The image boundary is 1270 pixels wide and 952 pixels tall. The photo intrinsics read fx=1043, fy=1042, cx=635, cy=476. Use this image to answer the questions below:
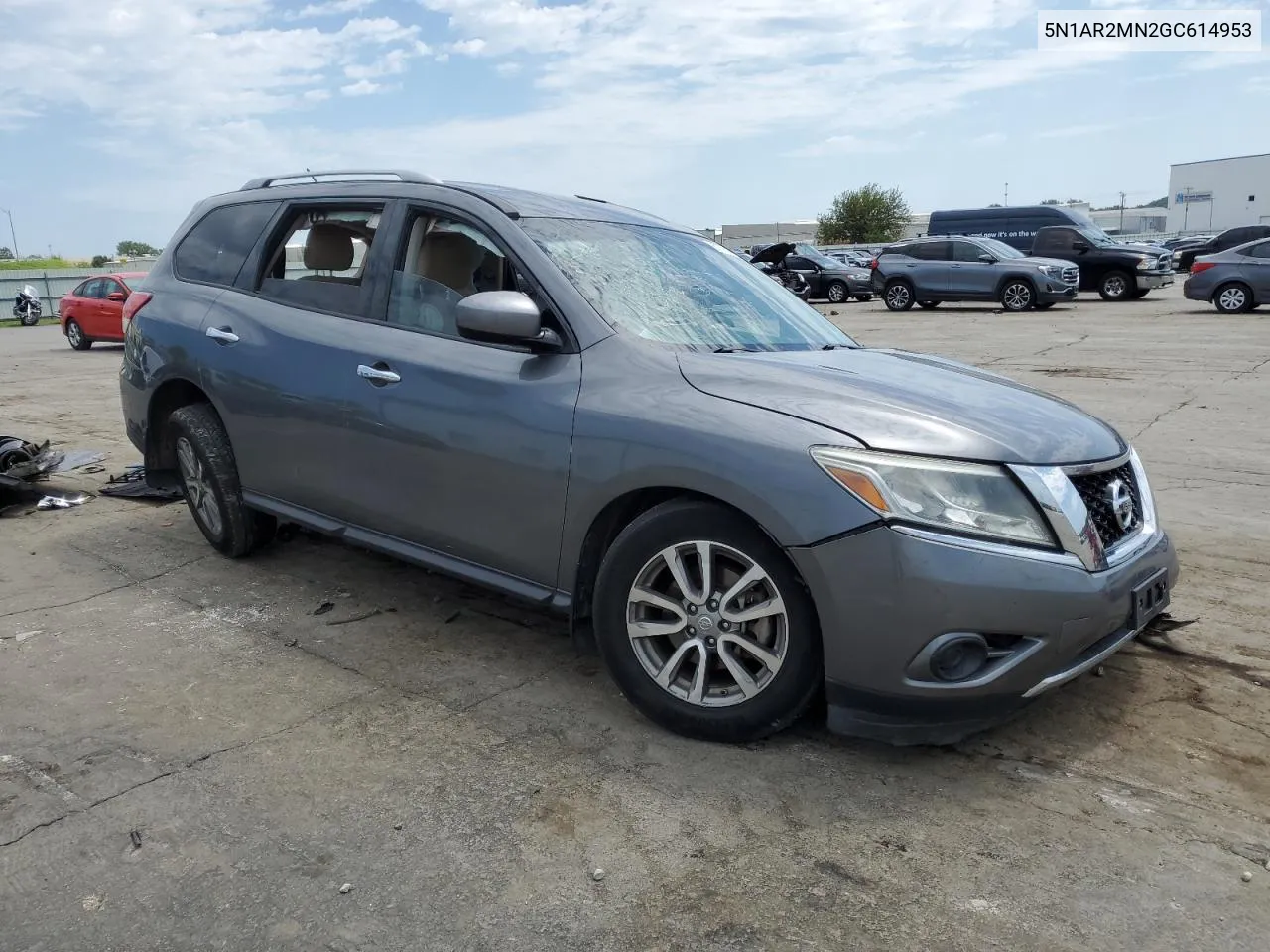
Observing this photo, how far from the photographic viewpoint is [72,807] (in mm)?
2910

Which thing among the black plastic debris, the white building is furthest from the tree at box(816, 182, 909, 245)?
the black plastic debris

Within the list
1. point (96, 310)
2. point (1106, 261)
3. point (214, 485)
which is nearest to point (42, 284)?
point (96, 310)

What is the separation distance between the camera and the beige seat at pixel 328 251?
438cm

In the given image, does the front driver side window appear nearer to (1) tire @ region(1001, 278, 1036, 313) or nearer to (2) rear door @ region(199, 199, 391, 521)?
(2) rear door @ region(199, 199, 391, 521)

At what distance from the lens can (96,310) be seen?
19953 mm

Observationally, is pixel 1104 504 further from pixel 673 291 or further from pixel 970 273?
pixel 970 273

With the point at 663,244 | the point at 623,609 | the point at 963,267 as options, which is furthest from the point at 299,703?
the point at 963,267

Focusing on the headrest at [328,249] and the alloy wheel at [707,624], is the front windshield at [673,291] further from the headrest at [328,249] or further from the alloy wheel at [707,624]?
the headrest at [328,249]

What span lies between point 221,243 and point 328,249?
3.04 feet

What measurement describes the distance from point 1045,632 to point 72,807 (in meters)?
2.73

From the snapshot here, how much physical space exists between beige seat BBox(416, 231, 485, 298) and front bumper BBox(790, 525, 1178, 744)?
72.8 inches

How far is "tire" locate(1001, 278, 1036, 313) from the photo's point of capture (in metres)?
21.7

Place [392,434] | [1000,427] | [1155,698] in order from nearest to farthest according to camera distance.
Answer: [1000,427] < [1155,698] < [392,434]

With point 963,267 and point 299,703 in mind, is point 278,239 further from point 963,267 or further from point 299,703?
point 963,267
